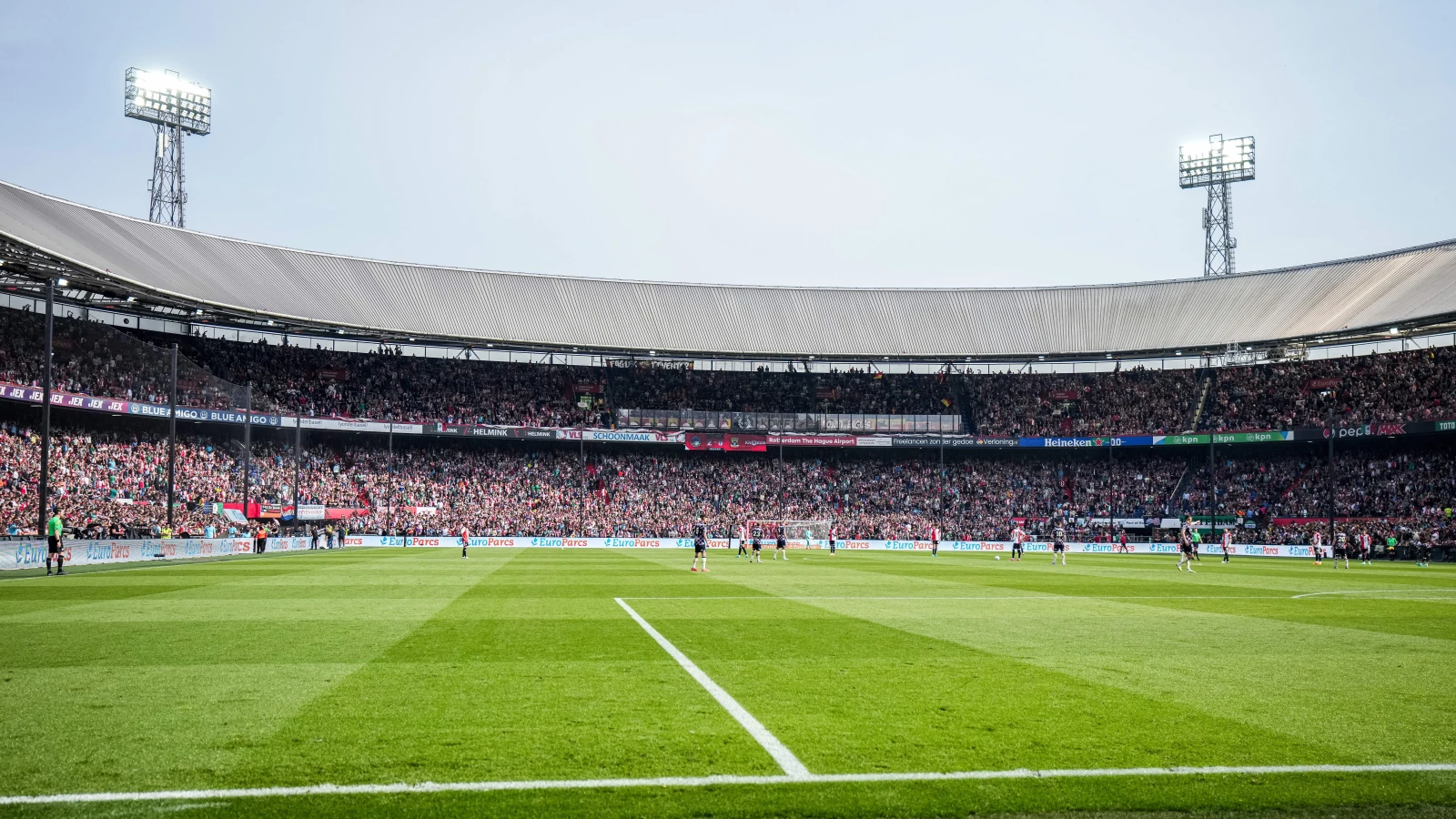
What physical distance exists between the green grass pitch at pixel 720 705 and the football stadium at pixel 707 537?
0.07 meters

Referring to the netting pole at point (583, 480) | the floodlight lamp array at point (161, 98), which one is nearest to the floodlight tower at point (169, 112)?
the floodlight lamp array at point (161, 98)

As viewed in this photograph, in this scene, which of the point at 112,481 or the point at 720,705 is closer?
the point at 720,705

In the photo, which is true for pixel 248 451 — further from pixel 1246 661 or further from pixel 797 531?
pixel 1246 661

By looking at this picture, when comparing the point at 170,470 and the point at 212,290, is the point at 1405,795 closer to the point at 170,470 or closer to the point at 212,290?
the point at 170,470

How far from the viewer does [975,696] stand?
30.3 feet

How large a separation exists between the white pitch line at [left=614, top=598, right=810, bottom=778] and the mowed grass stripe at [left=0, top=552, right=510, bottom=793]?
11.5 ft

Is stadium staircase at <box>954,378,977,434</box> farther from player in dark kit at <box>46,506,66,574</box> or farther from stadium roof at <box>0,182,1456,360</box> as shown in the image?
player in dark kit at <box>46,506,66,574</box>

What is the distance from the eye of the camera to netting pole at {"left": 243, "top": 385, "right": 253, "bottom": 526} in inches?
1986

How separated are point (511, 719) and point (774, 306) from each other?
7444 cm

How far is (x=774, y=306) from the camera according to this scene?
267 ft

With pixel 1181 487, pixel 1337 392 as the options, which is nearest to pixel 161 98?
pixel 1181 487

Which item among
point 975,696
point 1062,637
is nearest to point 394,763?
point 975,696

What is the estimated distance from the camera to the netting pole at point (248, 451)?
165ft

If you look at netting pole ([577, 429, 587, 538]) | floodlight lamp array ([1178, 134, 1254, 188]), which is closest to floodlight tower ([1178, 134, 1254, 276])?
floodlight lamp array ([1178, 134, 1254, 188])
